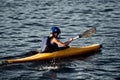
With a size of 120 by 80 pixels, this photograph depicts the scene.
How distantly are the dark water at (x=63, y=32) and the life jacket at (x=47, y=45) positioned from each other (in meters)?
0.61

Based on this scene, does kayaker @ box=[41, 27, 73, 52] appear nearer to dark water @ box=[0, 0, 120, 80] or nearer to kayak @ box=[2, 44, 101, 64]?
kayak @ box=[2, 44, 101, 64]

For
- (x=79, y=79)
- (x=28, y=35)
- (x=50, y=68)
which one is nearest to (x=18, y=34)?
(x=28, y=35)

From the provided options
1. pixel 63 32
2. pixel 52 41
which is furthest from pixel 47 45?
pixel 63 32

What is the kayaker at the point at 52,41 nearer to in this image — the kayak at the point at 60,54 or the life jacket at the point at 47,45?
the life jacket at the point at 47,45

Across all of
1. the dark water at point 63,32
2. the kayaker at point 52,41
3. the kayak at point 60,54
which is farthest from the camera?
the kayaker at point 52,41

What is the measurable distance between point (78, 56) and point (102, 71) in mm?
2634

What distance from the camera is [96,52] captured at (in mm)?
17203

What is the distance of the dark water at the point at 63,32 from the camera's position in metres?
13.9

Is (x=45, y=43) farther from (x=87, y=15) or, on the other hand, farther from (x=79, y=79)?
(x=87, y=15)

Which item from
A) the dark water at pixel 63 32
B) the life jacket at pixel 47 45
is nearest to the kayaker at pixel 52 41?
the life jacket at pixel 47 45

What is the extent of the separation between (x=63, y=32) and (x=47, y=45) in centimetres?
706

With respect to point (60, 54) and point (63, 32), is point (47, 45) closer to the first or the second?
point (60, 54)

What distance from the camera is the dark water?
45.5ft

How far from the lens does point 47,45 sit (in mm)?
15523
